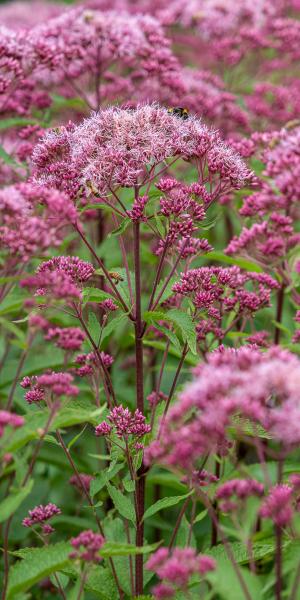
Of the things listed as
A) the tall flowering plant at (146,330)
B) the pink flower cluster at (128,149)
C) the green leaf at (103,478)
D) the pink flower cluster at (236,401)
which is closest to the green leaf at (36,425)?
the tall flowering plant at (146,330)

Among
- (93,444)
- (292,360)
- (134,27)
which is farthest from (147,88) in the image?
(292,360)

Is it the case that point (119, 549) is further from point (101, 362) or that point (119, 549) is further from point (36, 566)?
point (101, 362)

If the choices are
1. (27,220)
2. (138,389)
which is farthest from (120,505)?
(27,220)

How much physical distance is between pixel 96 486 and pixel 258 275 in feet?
4.96

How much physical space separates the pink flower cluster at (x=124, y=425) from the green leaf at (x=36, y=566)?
0.65m

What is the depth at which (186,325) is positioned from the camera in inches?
146

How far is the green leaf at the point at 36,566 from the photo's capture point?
3.11 meters

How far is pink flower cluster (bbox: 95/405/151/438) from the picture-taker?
3.70 metres

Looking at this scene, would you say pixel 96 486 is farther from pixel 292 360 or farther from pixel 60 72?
pixel 60 72

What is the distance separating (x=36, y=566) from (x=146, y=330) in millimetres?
1283

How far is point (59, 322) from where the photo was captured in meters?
5.27

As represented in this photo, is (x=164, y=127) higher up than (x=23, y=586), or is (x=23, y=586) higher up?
(x=164, y=127)

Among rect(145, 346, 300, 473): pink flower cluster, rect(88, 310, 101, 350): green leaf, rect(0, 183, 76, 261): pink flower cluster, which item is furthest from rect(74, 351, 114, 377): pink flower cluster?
rect(145, 346, 300, 473): pink flower cluster

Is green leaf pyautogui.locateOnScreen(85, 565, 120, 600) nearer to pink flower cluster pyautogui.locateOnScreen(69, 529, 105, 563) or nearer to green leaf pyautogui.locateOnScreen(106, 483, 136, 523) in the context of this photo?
green leaf pyautogui.locateOnScreen(106, 483, 136, 523)
